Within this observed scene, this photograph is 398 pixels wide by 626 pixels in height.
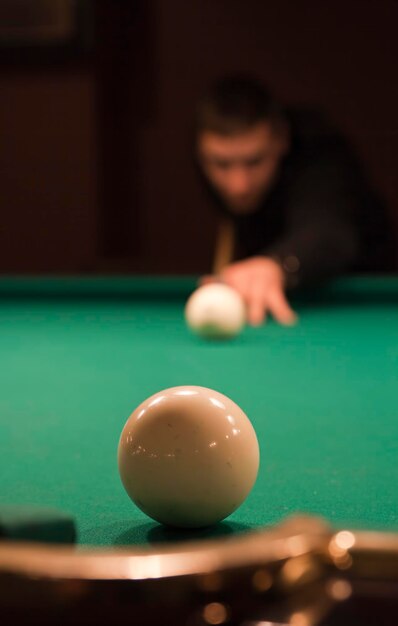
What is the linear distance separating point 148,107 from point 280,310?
140 inches

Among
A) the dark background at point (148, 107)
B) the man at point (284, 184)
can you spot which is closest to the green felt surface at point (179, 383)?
the man at point (284, 184)

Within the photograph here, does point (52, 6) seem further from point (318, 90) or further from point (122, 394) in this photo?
point (122, 394)

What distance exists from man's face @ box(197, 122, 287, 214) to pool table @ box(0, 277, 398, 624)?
109 cm

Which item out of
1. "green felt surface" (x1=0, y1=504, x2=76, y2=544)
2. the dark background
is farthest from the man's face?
"green felt surface" (x1=0, y1=504, x2=76, y2=544)

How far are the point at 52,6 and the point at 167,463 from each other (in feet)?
17.5

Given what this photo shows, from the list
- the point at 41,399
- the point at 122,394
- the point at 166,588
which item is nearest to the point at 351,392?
the point at 122,394

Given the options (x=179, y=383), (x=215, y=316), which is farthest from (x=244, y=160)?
(x=179, y=383)

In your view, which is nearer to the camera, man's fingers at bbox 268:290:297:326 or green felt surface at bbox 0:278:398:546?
green felt surface at bbox 0:278:398:546

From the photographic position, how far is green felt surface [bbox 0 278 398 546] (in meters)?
1.19

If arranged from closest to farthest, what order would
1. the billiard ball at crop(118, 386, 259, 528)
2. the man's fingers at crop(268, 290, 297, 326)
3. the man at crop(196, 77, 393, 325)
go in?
the billiard ball at crop(118, 386, 259, 528) < the man's fingers at crop(268, 290, 297, 326) < the man at crop(196, 77, 393, 325)

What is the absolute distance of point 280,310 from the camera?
2.79m

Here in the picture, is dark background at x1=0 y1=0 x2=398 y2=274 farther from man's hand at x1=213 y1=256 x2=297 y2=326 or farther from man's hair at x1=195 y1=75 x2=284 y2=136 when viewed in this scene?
man's hand at x1=213 y1=256 x2=297 y2=326

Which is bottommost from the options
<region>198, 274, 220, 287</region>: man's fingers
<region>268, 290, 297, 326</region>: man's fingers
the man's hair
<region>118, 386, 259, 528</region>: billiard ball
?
<region>268, 290, 297, 326</region>: man's fingers

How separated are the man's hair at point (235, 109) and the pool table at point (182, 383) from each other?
1088 mm
